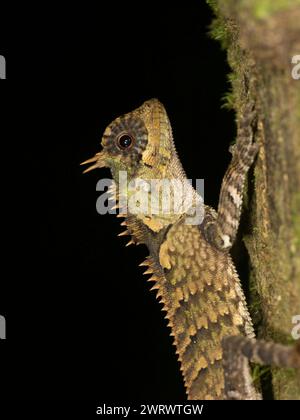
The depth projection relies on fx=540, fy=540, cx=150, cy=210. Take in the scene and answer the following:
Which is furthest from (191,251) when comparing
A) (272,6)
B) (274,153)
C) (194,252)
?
(272,6)

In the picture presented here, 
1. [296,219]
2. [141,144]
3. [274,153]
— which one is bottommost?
[296,219]

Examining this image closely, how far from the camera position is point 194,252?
14.6ft

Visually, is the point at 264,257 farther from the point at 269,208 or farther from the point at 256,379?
the point at 256,379

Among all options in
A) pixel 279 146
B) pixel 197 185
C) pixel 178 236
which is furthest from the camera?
pixel 197 185

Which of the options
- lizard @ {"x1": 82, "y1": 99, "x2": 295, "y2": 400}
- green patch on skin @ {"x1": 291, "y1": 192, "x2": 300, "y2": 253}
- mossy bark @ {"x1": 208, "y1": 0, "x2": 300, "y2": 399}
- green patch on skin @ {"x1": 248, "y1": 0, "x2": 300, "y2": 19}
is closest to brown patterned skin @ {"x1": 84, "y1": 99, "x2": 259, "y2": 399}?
lizard @ {"x1": 82, "y1": 99, "x2": 295, "y2": 400}

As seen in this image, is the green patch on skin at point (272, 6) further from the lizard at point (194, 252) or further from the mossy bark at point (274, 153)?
the lizard at point (194, 252)

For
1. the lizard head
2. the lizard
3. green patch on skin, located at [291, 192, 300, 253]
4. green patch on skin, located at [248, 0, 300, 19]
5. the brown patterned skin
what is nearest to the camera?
green patch on skin, located at [248, 0, 300, 19]

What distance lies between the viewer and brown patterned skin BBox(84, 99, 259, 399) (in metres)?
4.22

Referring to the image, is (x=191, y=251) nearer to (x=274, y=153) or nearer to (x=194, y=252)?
(x=194, y=252)

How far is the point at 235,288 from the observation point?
430cm

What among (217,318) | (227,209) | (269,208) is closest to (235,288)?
(217,318)

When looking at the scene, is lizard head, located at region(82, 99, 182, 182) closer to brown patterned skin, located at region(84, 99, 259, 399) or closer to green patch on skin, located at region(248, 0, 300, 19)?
brown patterned skin, located at region(84, 99, 259, 399)

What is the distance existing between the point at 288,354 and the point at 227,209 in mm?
1323

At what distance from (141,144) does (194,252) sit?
3.40 ft
